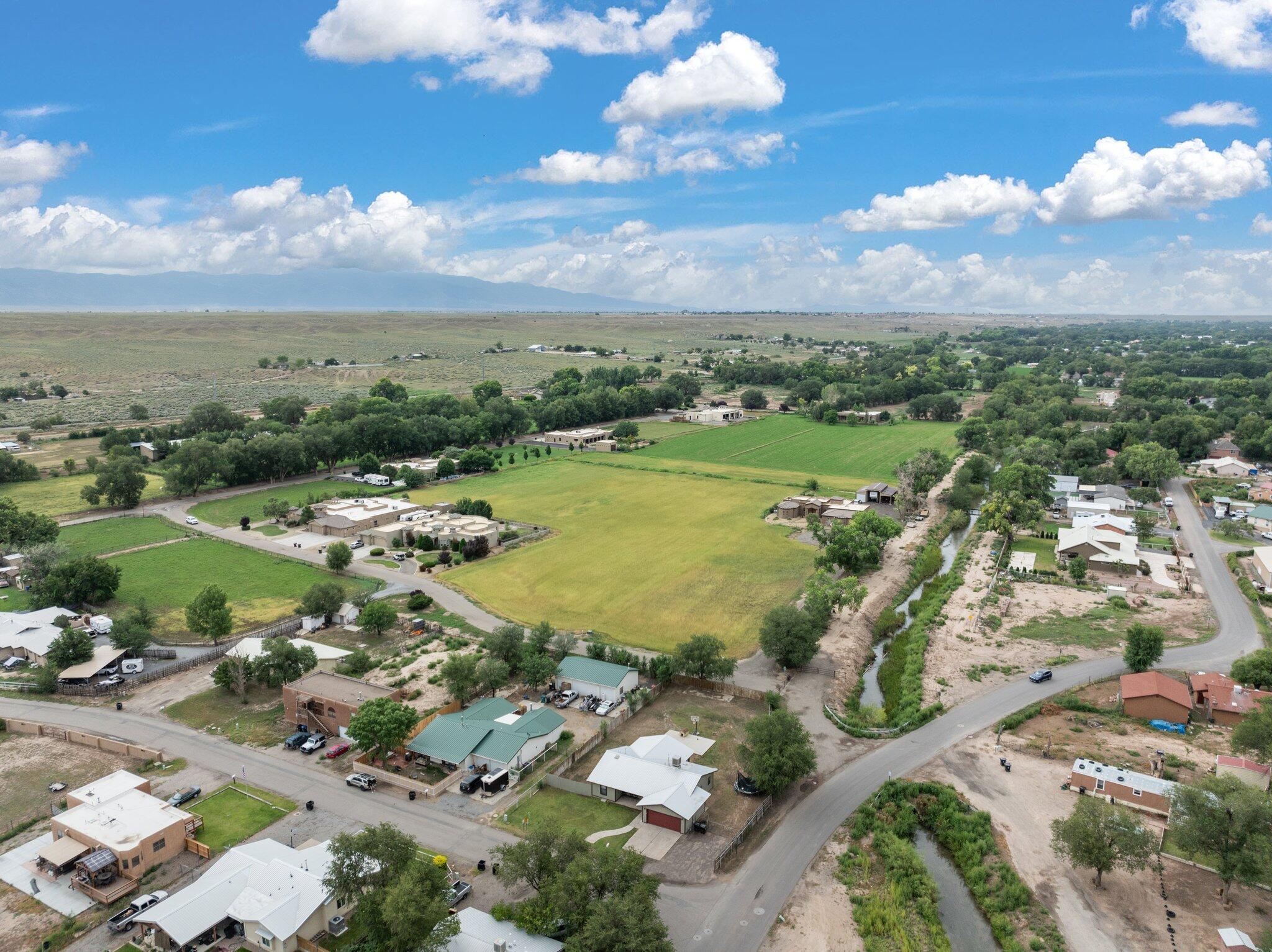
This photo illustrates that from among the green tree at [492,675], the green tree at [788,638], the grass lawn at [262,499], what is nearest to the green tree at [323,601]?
the green tree at [492,675]

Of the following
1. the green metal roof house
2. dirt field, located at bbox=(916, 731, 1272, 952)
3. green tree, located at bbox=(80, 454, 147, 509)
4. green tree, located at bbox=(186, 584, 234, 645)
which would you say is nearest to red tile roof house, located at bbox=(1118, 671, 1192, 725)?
dirt field, located at bbox=(916, 731, 1272, 952)

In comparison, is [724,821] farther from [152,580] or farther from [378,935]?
[152,580]

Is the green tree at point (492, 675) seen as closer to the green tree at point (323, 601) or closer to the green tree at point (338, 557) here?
the green tree at point (323, 601)

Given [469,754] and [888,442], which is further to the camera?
[888,442]

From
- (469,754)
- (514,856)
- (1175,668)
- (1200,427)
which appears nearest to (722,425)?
(1200,427)

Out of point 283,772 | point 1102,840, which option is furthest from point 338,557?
point 1102,840

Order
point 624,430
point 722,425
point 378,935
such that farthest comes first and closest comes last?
point 722,425 < point 624,430 < point 378,935

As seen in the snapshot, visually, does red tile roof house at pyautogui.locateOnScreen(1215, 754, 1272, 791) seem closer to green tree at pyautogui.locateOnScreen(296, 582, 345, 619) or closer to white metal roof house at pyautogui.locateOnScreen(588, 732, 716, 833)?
white metal roof house at pyautogui.locateOnScreen(588, 732, 716, 833)
